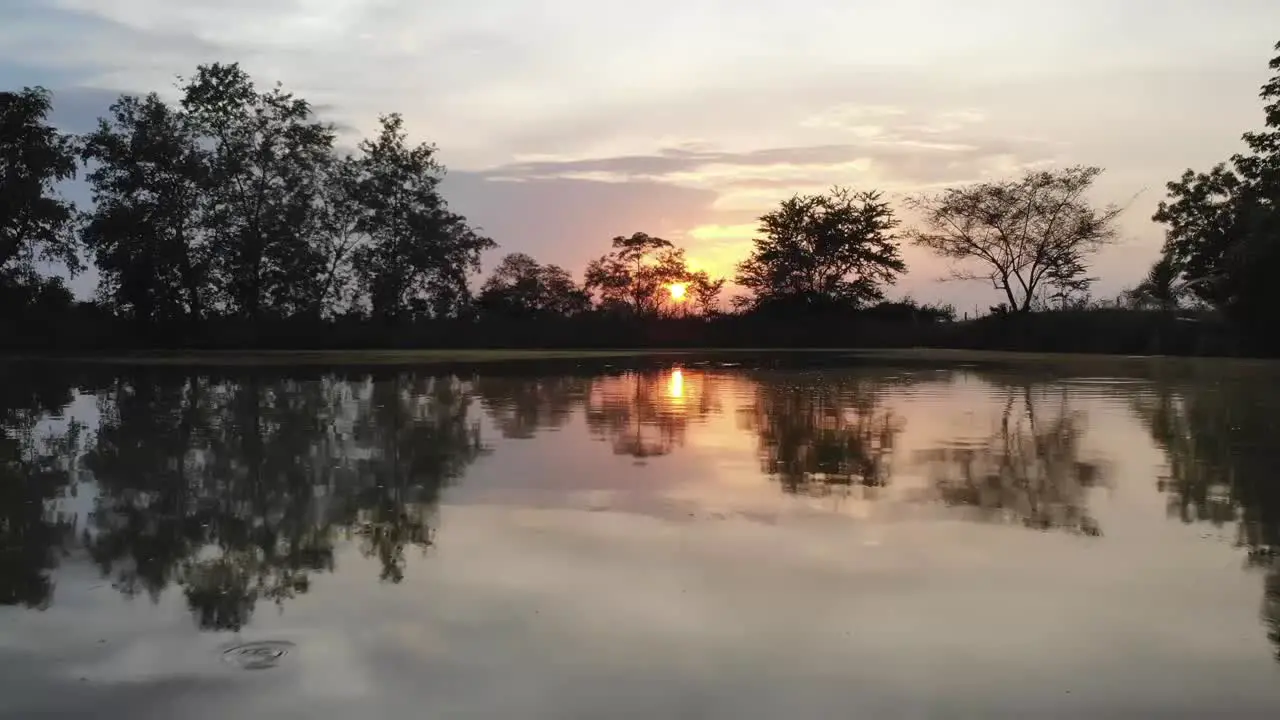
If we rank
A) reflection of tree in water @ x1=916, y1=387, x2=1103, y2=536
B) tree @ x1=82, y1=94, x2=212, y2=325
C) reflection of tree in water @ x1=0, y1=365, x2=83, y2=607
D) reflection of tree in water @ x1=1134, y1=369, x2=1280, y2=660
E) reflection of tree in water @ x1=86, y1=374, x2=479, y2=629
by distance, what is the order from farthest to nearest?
tree @ x1=82, y1=94, x2=212, y2=325, reflection of tree in water @ x1=916, y1=387, x2=1103, y2=536, reflection of tree in water @ x1=1134, y1=369, x2=1280, y2=660, reflection of tree in water @ x1=86, y1=374, x2=479, y2=629, reflection of tree in water @ x1=0, y1=365, x2=83, y2=607

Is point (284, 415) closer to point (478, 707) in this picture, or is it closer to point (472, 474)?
point (472, 474)

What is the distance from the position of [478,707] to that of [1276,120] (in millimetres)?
33862

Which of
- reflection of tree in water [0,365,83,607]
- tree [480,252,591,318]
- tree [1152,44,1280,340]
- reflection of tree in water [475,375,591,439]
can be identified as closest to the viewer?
reflection of tree in water [0,365,83,607]

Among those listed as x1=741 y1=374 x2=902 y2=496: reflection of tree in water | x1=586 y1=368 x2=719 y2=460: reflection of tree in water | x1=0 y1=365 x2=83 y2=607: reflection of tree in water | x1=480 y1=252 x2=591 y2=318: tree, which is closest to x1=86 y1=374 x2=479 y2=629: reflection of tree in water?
x1=0 y1=365 x2=83 y2=607: reflection of tree in water

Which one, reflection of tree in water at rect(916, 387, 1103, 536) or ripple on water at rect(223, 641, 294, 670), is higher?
reflection of tree in water at rect(916, 387, 1103, 536)

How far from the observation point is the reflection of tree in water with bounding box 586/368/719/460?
29.5 feet

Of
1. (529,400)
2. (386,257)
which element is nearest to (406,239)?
(386,257)

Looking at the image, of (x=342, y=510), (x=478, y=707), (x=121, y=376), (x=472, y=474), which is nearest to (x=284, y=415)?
(x=472, y=474)

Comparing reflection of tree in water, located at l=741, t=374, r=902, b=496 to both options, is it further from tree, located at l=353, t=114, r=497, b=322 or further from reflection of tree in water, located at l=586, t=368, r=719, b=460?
tree, located at l=353, t=114, r=497, b=322

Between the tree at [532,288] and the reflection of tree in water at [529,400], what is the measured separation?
100ft

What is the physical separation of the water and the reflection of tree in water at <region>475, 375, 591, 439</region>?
2.73 feet

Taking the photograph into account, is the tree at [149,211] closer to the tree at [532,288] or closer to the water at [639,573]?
the tree at [532,288]

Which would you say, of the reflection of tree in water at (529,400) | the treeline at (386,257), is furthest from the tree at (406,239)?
the reflection of tree in water at (529,400)

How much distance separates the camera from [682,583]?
4.15 m
